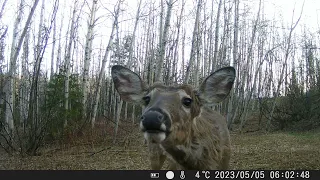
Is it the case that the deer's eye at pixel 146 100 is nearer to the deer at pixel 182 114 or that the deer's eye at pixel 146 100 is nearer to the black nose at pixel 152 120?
the deer at pixel 182 114

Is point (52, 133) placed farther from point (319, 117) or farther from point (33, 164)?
point (319, 117)

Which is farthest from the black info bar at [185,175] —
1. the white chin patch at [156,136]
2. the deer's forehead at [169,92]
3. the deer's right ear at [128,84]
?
the deer's right ear at [128,84]

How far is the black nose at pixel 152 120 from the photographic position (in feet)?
11.4

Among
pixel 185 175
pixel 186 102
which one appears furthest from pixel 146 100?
pixel 185 175

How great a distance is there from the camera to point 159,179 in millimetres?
4266

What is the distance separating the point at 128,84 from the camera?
16.3ft

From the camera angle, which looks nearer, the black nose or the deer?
the black nose

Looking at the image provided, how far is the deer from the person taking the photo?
379cm

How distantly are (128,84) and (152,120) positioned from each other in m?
1.58

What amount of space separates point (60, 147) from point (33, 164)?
3.94 metres

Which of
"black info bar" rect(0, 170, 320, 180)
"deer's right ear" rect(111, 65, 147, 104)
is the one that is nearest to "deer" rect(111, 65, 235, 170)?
"deer's right ear" rect(111, 65, 147, 104)

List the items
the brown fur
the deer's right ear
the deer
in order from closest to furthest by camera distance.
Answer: the deer, the brown fur, the deer's right ear

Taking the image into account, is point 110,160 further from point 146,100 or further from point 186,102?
point 186,102

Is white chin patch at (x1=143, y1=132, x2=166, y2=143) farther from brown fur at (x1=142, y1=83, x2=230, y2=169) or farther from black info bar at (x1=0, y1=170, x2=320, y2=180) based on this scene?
black info bar at (x1=0, y1=170, x2=320, y2=180)
